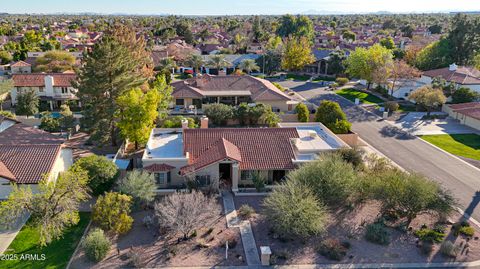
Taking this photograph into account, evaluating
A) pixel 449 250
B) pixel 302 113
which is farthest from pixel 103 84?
pixel 449 250

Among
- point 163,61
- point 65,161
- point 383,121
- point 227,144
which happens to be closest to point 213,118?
point 227,144

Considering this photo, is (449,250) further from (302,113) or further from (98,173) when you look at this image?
(302,113)

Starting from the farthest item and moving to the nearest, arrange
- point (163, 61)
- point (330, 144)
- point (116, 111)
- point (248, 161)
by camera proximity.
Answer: point (163, 61), point (116, 111), point (330, 144), point (248, 161)

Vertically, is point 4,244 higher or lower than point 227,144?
lower

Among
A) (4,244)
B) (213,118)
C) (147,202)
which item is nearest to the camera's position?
(4,244)

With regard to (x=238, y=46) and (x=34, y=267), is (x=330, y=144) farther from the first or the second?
(x=238, y=46)
